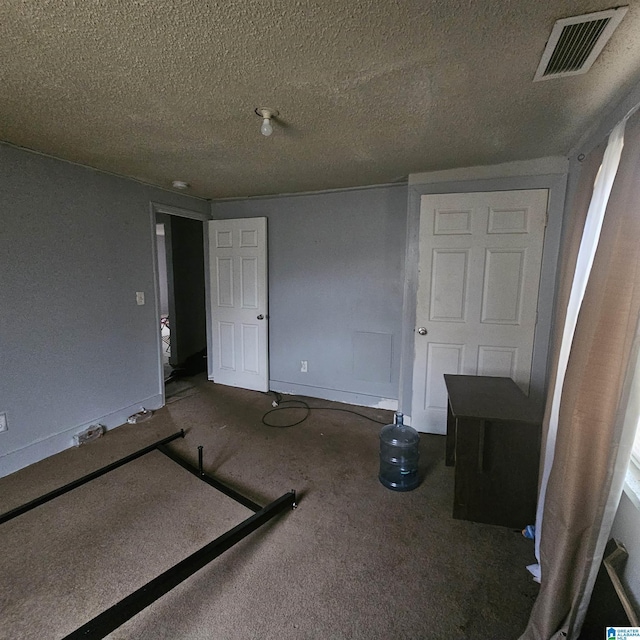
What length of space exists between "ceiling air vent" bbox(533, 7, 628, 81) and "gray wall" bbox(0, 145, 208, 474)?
118 inches

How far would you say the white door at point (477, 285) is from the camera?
96.4 inches

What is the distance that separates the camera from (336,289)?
134 inches

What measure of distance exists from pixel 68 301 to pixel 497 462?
3.14 meters

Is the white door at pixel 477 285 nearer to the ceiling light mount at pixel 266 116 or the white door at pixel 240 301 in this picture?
the ceiling light mount at pixel 266 116

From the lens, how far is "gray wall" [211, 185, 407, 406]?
3.18 metres

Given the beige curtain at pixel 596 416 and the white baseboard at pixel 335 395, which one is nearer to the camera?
the beige curtain at pixel 596 416

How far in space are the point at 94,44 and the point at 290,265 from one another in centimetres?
249

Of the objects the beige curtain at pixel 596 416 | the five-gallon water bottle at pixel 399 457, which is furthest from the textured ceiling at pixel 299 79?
the five-gallon water bottle at pixel 399 457

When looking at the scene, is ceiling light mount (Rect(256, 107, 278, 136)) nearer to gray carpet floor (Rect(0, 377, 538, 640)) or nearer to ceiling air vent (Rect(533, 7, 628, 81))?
ceiling air vent (Rect(533, 7, 628, 81))

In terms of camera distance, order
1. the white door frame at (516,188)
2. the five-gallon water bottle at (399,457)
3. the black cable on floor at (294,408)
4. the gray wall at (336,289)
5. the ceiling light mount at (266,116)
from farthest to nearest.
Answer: the gray wall at (336,289) → the black cable on floor at (294,408) → the white door frame at (516,188) → the five-gallon water bottle at (399,457) → the ceiling light mount at (266,116)

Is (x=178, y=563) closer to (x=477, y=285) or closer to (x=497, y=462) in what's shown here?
(x=497, y=462)

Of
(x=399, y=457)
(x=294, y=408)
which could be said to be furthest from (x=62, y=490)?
(x=399, y=457)

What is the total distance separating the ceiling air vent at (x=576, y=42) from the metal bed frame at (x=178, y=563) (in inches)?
92.3

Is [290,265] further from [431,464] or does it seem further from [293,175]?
[431,464]
